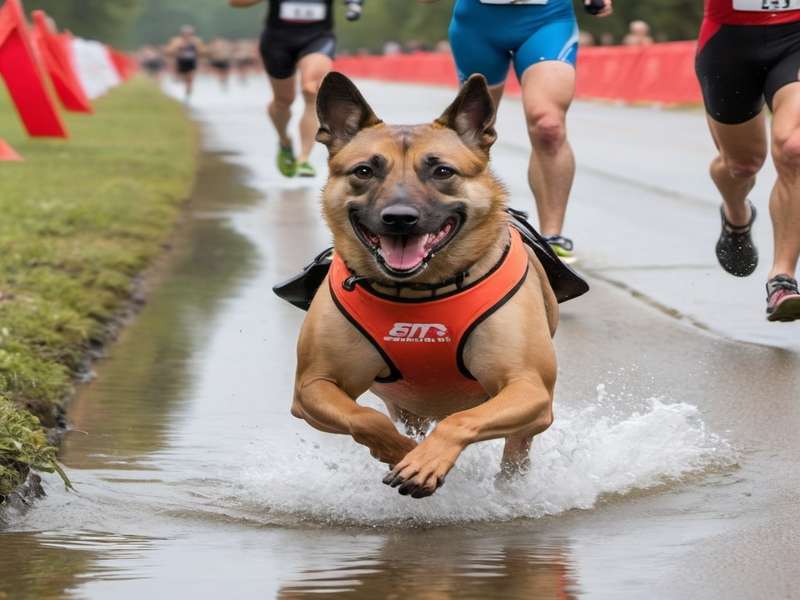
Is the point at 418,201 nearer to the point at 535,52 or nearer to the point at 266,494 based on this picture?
the point at 266,494

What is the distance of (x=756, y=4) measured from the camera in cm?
757

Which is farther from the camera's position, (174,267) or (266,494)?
(174,267)

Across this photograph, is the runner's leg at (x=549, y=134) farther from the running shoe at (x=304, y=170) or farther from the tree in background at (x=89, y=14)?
the tree in background at (x=89, y=14)

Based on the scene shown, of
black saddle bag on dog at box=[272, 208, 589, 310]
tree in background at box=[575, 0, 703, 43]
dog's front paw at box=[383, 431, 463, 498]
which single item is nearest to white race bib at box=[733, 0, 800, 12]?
black saddle bag on dog at box=[272, 208, 589, 310]

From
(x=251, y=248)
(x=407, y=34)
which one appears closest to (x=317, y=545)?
(x=251, y=248)

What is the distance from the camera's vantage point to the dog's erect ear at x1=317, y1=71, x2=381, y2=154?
521 centimetres

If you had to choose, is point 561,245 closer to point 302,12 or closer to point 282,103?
point 302,12

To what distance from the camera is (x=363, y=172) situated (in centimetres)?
504

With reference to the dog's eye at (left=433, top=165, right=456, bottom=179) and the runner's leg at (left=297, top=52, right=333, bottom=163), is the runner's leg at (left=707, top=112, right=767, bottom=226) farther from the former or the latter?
the runner's leg at (left=297, top=52, right=333, bottom=163)

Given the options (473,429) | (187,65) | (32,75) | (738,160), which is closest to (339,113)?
(473,429)

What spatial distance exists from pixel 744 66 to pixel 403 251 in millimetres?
3238

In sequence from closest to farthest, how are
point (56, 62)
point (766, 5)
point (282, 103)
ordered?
point (766, 5) < point (282, 103) < point (56, 62)

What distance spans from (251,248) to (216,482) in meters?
5.79

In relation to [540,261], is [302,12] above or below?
below
